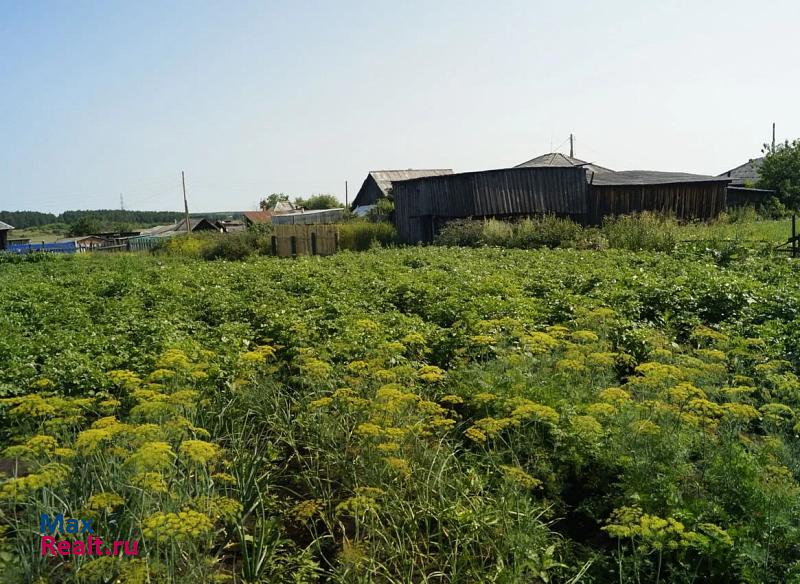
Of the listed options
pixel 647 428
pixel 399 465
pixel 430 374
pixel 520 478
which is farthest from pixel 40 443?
pixel 647 428

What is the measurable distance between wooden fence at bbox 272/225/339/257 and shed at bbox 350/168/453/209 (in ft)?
67.9

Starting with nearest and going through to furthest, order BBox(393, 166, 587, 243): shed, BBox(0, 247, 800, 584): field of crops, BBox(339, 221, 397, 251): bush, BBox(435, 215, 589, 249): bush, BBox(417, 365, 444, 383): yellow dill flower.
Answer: BBox(0, 247, 800, 584): field of crops → BBox(417, 365, 444, 383): yellow dill flower → BBox(435, 215, 589, 249): bush → BBox(393, 166, 587, 243): shed → BBox(339, 221, 397, 251): bush

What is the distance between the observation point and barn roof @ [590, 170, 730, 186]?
2261 cm

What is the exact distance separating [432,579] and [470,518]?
0.41m

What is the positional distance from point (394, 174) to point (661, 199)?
1132 inches

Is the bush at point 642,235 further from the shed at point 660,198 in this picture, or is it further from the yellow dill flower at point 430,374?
the yellow dill flower at point 430,374

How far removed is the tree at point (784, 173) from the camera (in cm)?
3403

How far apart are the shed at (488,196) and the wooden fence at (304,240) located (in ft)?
11.5

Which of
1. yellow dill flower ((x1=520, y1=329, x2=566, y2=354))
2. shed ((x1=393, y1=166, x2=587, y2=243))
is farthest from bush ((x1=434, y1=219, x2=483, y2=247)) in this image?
yellow dill flower ((x1=520, y1=329, x2=566, y2=354))

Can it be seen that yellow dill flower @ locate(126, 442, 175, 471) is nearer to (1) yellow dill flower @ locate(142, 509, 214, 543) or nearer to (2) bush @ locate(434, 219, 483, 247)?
(1) yellow dill flower @ locate(142, 509, 214, 543)

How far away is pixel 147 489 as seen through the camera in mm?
3191

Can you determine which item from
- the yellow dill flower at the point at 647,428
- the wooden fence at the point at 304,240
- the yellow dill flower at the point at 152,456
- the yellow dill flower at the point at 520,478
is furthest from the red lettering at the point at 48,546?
the wooden fence at the point at 304,240

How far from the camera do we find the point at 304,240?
83.1 ft

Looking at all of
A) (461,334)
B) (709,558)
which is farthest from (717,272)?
(709,558)
